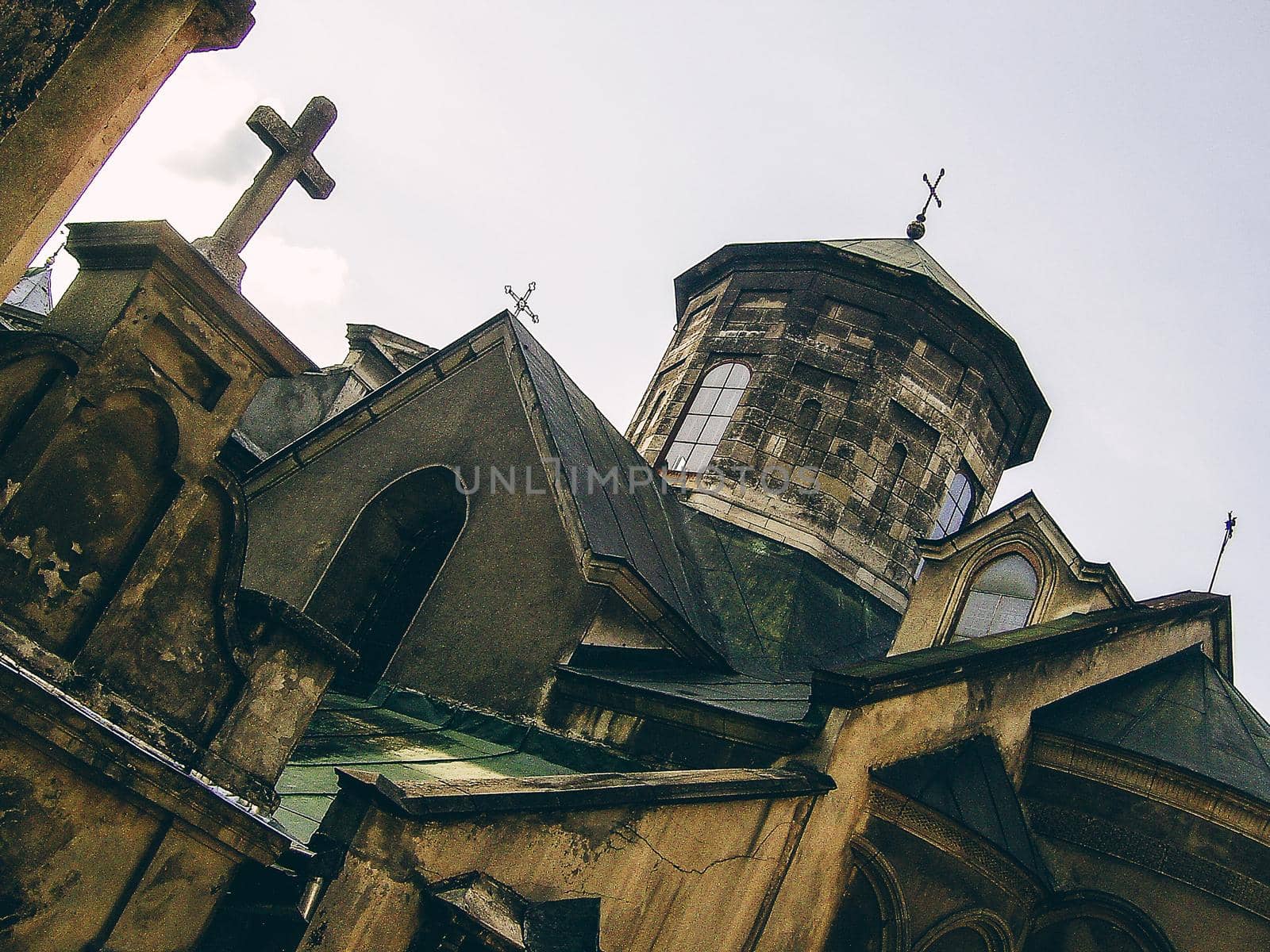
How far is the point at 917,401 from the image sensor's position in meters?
15.2

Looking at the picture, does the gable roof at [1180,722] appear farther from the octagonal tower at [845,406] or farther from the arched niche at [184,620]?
the arched niche at [184,620]

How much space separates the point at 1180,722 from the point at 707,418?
27.1ft

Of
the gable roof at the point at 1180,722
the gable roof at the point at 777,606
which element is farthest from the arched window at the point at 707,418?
the gable roof at the point at 1180,722

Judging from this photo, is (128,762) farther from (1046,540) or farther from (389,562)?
(1046,540)

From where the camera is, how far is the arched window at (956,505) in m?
15.4

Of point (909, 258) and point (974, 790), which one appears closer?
point (974, 790)

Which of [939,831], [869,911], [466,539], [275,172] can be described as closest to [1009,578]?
[939,831]

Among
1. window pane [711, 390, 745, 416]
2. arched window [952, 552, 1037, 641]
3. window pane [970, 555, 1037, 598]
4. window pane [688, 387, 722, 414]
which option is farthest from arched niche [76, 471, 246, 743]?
window pane [688, 387, 722, 414]

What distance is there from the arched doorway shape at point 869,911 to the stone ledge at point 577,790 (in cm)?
98

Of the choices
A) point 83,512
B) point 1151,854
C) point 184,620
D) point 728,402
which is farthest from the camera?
point 728,402

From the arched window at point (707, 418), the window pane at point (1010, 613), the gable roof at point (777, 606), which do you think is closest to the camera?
the window pane at point (1010, 613)

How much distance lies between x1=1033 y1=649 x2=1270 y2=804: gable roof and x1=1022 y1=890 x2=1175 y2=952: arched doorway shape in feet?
4.49

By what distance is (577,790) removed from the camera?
18.0ft

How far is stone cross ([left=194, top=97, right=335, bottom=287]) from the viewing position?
4980 millimetres
